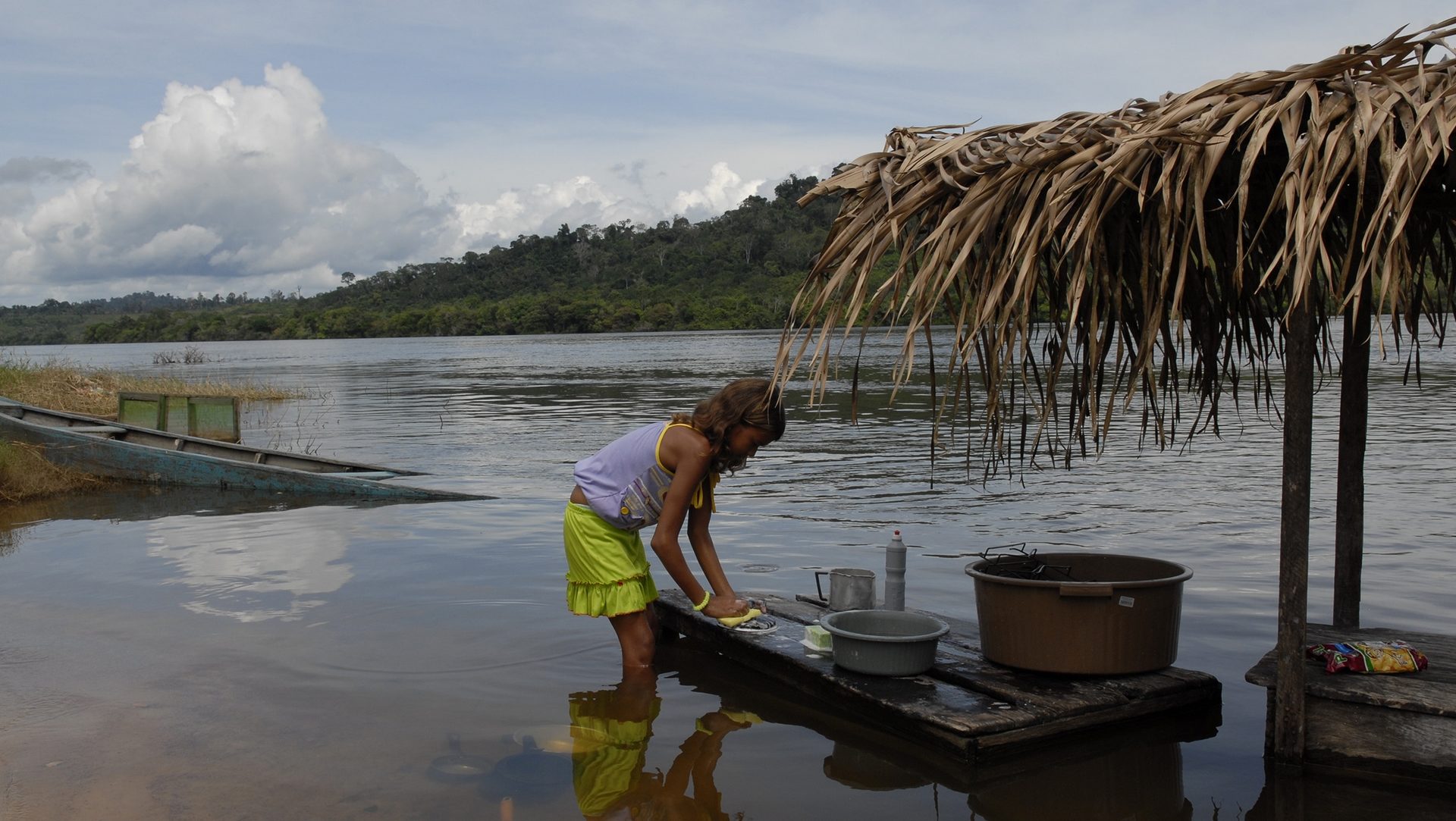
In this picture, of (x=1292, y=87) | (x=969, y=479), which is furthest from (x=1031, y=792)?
(x=969, y=479)

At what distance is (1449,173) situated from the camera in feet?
13.7

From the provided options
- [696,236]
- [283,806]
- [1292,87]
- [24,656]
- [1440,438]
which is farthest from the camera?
[696,236]

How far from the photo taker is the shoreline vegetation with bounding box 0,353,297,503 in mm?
12805

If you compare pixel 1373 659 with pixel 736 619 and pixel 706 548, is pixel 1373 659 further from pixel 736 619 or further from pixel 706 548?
pixel 706 548

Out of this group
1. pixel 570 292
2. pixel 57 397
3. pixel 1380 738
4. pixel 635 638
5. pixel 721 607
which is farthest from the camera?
pixel 570 292

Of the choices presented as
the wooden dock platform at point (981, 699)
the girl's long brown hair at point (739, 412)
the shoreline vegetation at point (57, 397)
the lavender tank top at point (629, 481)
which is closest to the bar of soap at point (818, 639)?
the wooden dock platform at point (981, 699)

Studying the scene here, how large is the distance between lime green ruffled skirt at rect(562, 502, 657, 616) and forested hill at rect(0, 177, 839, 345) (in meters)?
92.7

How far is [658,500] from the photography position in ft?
17.2

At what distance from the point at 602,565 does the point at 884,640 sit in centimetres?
137

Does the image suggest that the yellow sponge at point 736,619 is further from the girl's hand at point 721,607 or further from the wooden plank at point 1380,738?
the wooden plank at point 1380,738

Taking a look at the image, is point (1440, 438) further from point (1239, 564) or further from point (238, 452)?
point (238, 452)

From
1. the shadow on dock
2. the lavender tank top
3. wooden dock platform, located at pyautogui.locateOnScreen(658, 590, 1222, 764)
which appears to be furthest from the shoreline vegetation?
the shadow on dock

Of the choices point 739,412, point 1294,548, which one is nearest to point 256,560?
point 739,412

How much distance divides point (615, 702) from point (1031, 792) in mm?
2185
